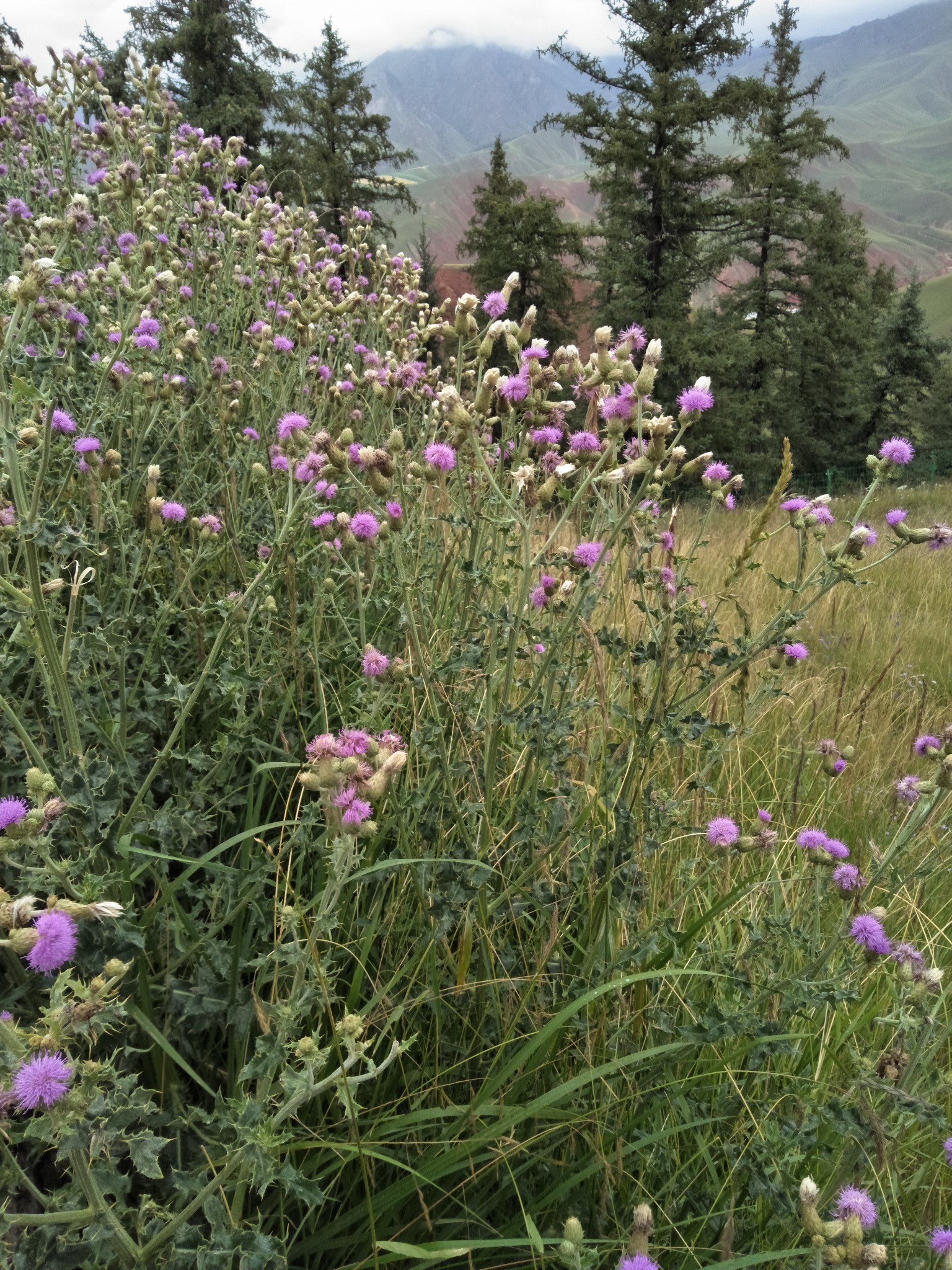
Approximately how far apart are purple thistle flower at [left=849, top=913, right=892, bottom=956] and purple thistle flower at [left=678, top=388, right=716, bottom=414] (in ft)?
3.71

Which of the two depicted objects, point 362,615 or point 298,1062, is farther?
point 362,615

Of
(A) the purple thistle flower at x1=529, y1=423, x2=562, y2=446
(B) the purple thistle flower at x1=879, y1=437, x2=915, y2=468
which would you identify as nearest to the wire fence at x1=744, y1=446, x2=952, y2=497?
(B) the purple thistle flower at x1=879, y1=437, x2=915, y2=468

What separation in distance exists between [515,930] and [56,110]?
4.59 meters

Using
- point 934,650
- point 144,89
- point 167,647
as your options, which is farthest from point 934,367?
point 167,647

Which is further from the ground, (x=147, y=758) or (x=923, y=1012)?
(x=147, y=758)

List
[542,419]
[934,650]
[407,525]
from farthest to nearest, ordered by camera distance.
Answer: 1. [934,650]
2. [407,525]
3. [542,419]

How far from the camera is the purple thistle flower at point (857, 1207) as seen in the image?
1149 millimetres

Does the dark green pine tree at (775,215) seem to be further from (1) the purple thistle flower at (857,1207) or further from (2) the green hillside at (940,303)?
(2) the green hillside at (940,303)

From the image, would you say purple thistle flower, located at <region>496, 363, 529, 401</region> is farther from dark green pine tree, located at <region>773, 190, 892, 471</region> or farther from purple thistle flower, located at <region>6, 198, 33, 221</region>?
dark green pine tree, located at <region>773, 190, 892, 471</region>

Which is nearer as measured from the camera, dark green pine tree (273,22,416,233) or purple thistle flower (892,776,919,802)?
purple thistle flower (892,776,919,802)

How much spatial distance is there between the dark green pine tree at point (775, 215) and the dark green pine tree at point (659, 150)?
37.5 inches

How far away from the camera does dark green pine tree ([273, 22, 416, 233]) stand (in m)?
21.3

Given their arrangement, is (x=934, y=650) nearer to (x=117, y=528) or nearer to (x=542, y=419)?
(x=542, y=419)

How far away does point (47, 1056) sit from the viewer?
874 millimetres
